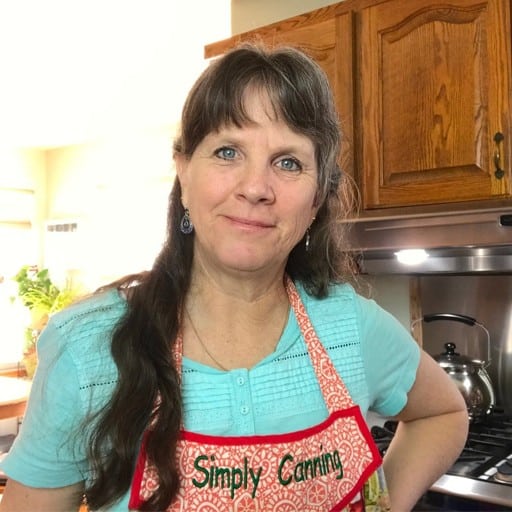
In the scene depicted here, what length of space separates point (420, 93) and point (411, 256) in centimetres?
51

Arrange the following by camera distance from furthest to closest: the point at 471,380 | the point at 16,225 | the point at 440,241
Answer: the point at 16,225 → the point at 471,380 → the point at 440,241

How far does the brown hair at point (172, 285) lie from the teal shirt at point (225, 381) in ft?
0.08

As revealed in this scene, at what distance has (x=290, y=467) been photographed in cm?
95

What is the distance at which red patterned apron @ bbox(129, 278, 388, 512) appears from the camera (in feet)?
2.97

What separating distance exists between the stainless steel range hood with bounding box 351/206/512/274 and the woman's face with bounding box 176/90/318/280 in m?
0.88

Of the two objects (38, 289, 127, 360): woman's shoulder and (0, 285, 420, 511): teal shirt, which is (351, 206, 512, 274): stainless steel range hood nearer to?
(0, 285, 420, 511): teal shirt

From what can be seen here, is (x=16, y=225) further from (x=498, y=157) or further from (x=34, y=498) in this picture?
Answer: (x=34, y=498)

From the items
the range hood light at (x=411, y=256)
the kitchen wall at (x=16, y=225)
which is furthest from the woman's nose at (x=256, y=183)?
the kitchen wall at (x=16, y=225)

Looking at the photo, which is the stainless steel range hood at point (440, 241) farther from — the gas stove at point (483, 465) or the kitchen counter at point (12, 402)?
the kitchen counter at point (12, 402)

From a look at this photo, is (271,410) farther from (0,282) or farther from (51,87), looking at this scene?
(0,282)

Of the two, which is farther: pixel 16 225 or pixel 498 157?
pixel 16 225

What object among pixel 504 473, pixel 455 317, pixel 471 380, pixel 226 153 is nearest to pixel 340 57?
pixel 455 317

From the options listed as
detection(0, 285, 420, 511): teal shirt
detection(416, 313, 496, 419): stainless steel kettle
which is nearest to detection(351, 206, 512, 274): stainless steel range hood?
detection(416, 313, 496, 419): stainless steel kettle

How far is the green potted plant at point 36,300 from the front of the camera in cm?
523
